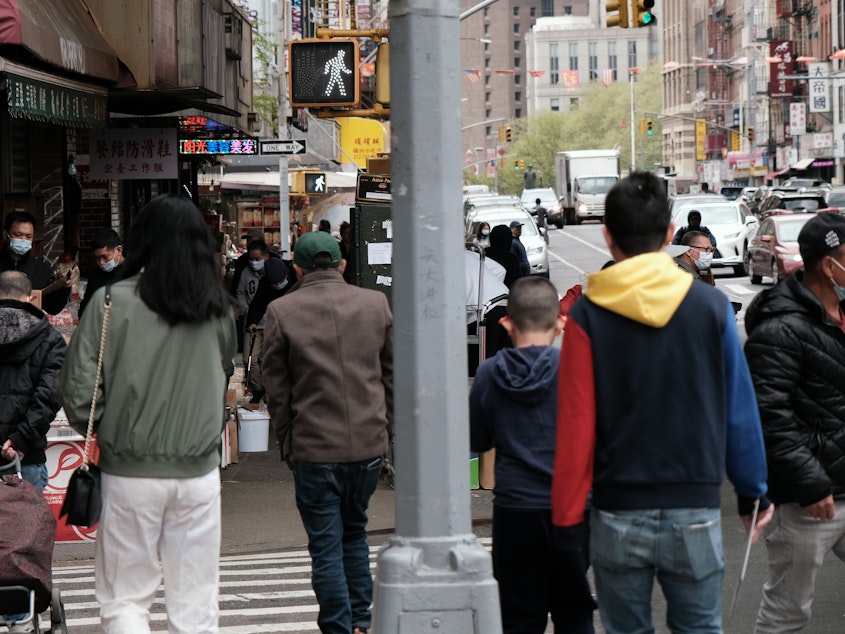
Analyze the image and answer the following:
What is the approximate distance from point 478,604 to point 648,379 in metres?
1.22

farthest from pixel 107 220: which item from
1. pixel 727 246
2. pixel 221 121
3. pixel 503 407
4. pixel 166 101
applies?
pixel 727 246

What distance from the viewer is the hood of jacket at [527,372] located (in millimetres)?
5336

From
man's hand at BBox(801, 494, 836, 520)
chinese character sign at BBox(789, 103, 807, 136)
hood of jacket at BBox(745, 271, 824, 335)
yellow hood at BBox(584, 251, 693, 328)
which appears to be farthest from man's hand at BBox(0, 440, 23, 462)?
chinese character sign at BBox(789, 103, 807, 136)

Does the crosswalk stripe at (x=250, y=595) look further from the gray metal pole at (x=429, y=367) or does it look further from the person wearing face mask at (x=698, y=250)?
the person wearing face mask at (x=698, y=250)

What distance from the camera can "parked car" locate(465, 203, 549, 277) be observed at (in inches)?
1464

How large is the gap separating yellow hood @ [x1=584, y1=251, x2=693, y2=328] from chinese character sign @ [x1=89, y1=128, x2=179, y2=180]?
13.8m

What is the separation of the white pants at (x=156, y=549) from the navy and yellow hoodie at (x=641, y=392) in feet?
4.90

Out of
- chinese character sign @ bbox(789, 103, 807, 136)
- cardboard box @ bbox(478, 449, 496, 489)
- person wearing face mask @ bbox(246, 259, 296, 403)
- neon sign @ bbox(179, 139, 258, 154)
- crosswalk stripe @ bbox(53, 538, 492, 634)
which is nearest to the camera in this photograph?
cardboard box @ bbox(478, 449, 496, 489)

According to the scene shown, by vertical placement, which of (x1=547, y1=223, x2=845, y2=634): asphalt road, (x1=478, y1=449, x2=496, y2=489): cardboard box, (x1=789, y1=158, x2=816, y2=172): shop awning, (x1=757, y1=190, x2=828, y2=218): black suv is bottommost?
(x1=547, y1=223, x2=845, y2=634): asphalt road

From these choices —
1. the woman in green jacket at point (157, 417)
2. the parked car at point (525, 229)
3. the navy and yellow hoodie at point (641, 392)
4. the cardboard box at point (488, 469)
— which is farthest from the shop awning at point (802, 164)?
the navy and yellow hoodie at point (641, 392)

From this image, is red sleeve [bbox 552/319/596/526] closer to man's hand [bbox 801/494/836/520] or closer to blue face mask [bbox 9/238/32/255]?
man's hand [bbox 801/494/836/520]

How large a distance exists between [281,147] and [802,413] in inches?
663

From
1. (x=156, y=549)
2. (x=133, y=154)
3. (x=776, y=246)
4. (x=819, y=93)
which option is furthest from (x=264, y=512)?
(x=819, y=93)

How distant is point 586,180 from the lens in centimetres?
7400
